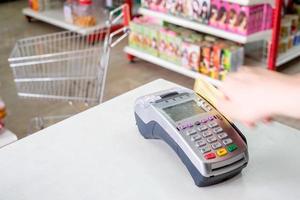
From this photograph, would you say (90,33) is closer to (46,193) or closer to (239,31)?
(239,31)

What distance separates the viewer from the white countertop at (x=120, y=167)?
791 millimetres

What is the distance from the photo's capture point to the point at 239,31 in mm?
2695

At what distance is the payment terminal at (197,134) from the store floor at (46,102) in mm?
1539

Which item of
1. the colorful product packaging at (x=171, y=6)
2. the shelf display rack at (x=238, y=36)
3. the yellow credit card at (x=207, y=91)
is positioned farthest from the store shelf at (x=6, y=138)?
the colorful product packaging at (x=171, y=6)

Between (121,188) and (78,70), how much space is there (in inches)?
69.9

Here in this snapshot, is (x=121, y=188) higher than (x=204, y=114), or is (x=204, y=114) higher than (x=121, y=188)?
(x=204, y=114)

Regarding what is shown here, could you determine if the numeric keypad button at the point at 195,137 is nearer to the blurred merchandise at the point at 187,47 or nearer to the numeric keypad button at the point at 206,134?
the numeric keypad button at the point at 206,134

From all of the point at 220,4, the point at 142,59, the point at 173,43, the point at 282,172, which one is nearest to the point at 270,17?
the point at 220,4

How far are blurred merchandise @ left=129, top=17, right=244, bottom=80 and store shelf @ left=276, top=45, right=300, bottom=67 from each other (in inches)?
13.7

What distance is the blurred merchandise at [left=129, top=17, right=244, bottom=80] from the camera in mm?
2809

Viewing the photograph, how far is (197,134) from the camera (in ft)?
2.65

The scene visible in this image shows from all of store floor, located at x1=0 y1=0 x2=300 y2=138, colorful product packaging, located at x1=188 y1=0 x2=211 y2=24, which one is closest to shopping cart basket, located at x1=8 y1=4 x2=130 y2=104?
store floor, located at x1=0 y1=0 x2=300 y2=138

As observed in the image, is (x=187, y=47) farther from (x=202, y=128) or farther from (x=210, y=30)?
(x=202, y=128)

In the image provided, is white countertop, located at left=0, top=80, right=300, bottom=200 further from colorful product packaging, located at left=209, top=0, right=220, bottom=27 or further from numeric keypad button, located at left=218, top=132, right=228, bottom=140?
colorful product packaging, located at left=209, top=0, right=220, bottom=27
